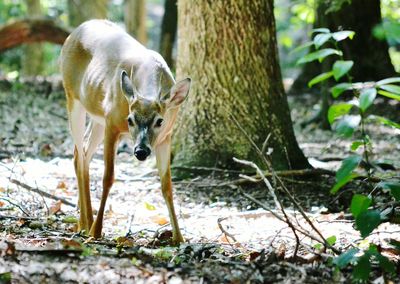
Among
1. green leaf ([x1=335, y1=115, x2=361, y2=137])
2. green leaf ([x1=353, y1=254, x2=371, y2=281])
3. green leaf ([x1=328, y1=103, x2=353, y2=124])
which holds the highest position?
green leaf ([x1=328, y1=103, x2=353, y2=124])

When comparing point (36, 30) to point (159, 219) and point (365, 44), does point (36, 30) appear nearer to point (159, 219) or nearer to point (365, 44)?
point (365, 44)

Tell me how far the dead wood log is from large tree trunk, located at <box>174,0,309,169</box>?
17.3 feet

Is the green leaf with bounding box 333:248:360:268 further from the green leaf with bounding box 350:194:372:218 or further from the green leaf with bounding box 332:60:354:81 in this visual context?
the green leaf with bounding box 332:60:354:81

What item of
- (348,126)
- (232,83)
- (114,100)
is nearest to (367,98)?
(348,126)

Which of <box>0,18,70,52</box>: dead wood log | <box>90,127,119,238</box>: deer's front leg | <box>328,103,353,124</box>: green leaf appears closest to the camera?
<box>328,103,353,124</box>: green leaf

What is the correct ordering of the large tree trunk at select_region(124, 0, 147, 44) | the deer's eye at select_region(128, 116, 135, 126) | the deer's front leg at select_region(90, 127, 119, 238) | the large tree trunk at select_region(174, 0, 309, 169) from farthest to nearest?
the large tree trunk at select_region(124, 0, 147, 44), the large tree trunk at select_region(174, 0, 309, 169), the deer's front leg at select_region(90, 127, 119, 238), the deer's eye at select_region(128, 116, 135, 126)

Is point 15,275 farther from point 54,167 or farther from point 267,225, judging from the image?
point 54,167

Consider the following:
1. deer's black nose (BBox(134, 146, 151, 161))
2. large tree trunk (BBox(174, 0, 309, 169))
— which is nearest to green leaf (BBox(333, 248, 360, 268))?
deer's black nose (BBox(134, 146, 151, 161))

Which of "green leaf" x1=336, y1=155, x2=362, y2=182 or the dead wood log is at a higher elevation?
"green leaf" x1=336, y1=155, x2=362, y2=182

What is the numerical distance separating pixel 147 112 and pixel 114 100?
1.68 feet

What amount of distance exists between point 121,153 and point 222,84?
190 cm

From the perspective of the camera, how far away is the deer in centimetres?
507

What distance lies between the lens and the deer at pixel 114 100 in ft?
16.6

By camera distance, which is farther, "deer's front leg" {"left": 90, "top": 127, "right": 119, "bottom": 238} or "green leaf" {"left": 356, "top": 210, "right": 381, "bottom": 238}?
"deer's front leg" {"left": 90, "top": 127, "right": 119, "bottom": 238}
